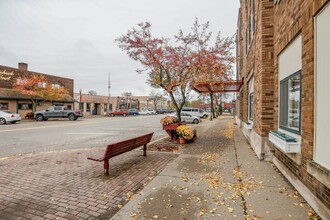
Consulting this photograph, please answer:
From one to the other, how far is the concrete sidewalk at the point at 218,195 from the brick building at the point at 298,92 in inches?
13.6

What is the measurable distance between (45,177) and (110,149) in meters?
1.72

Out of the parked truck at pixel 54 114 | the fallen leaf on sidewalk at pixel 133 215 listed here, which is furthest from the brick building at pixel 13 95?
the fallen leaf on sidewalk at pixel 133 215

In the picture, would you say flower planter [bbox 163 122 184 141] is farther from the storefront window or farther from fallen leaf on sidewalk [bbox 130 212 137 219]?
fallen leaf on sidewalk [bbox 130 212 137 219]

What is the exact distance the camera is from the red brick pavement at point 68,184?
3.68 metres

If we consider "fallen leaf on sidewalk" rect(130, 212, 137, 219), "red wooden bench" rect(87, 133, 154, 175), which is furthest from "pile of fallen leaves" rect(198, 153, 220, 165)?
"fallen leaf on sidewalk" rect(130, 212, 137, 219)

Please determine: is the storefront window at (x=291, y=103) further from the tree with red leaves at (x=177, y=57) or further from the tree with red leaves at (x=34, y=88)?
the tree with red leaves at (x=34, y=88)

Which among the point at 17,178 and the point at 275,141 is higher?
the point at 275,141

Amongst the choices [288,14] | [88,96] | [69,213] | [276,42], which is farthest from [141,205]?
[88,96]

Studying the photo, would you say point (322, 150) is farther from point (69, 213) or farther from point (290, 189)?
point (69, 213)

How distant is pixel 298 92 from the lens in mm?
4617

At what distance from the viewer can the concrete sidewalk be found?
3.50 meters

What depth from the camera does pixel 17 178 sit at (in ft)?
17.4

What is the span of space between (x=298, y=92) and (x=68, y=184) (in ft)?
17.7

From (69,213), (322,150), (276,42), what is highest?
(276,42)
